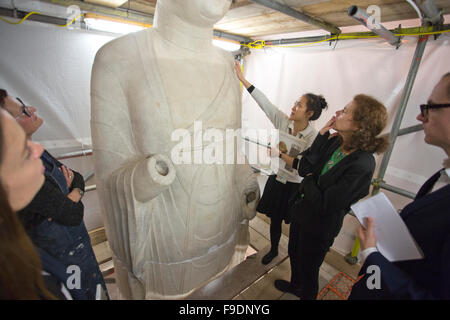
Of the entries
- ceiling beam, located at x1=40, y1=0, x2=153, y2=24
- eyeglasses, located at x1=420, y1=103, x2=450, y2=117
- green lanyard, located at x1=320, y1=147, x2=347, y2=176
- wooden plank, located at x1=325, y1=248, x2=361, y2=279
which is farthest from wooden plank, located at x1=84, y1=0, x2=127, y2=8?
wooden plank, located at x1=325, y1=248, x2=361, y2=279

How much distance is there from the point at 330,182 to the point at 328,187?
5cm

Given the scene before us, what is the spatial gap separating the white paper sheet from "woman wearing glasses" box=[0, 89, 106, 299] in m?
1.50

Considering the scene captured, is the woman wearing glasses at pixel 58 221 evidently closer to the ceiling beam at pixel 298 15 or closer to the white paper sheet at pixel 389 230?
the white paper sheet at pixel 389 230

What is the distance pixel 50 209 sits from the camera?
3.48 feet

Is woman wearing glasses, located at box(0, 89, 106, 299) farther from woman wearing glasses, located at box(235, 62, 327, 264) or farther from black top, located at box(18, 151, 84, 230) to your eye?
woman wearing glasses, located at box(235, 62, 327, 264)

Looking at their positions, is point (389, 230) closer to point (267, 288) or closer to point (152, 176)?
point (267, 288)

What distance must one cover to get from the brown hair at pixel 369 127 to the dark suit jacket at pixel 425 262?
20.4 inches

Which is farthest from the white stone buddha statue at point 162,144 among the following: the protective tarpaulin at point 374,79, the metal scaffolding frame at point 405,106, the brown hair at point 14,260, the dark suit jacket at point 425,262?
the protective tarpaulin at point 374,79

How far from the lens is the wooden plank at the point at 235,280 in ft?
4.74

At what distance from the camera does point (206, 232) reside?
1.30m

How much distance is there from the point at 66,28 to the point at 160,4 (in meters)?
1.71

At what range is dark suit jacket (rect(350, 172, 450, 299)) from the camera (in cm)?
84

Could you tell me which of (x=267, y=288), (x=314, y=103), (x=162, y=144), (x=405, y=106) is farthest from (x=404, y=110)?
(x=162, y=144)
